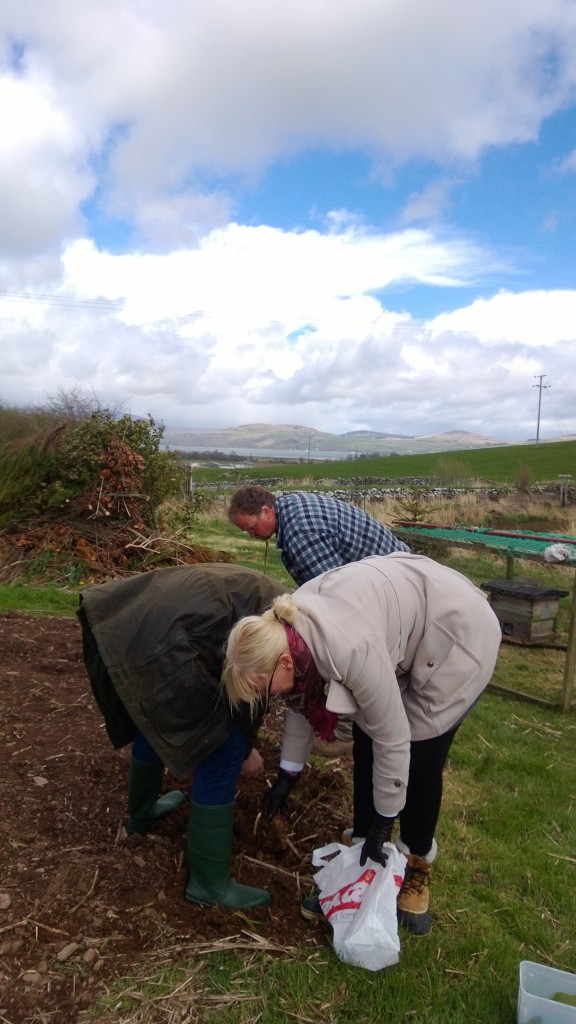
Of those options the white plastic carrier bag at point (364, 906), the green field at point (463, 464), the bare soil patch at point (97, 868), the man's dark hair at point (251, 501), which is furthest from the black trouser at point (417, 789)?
the green field at point (463, 464)

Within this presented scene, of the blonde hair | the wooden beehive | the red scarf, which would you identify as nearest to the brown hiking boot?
the red scarf

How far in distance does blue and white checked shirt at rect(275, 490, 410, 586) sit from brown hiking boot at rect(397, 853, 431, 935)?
1.41m

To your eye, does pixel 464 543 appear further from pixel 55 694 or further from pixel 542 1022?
pixel 542 1022

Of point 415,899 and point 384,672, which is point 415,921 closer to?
point 415,899

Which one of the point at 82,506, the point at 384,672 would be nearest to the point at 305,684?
the point at 384,672

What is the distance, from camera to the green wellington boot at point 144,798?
2914 mm

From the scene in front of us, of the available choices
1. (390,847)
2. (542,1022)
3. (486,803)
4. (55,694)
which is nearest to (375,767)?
(390,847)

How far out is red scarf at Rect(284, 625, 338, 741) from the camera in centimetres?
207

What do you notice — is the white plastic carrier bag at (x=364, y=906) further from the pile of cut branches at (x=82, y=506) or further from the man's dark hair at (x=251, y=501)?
the pile of cut branches at (x=82, y=506)

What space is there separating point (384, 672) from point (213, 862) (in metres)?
1.08

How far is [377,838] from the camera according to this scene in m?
2.38

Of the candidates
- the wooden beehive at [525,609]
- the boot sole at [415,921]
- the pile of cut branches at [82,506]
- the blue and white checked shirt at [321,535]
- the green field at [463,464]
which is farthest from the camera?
the green field at [463,464]

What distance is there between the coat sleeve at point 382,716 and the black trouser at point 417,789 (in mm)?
217

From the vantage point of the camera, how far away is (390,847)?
2525mm
